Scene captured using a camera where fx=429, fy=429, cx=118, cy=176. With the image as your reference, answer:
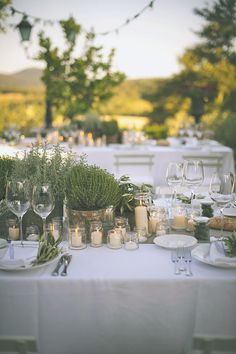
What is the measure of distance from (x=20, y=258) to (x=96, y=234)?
1.10ft

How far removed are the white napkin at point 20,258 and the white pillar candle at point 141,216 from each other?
50cm

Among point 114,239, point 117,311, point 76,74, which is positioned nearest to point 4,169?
point 114,239

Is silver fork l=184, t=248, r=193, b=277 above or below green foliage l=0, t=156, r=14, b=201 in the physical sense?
below

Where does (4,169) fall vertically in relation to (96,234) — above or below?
above

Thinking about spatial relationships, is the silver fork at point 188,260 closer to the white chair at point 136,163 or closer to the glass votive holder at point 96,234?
the glass votive holder at point 96,234

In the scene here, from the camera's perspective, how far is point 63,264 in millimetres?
1570

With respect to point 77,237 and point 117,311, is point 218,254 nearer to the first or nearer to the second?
point 117,311

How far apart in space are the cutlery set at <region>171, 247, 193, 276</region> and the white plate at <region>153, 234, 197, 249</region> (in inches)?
1.4

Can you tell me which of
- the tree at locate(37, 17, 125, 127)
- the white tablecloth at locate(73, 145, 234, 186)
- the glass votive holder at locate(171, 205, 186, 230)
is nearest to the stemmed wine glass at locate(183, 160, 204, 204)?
the glass votive holder at locate(171, 205, 186, 230)

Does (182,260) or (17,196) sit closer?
(182,260)

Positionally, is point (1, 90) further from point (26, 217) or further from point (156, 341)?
point (156, 341)

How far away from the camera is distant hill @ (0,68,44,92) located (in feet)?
34.5

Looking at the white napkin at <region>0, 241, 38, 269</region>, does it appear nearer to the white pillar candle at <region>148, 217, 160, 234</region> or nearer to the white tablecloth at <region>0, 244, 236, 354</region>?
the white tablecloth at <region>0, 244, 236, 354</region>

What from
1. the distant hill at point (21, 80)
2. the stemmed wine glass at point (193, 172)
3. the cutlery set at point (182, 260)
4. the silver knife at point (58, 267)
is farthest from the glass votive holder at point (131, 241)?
the distant hill at point (21, 80)
